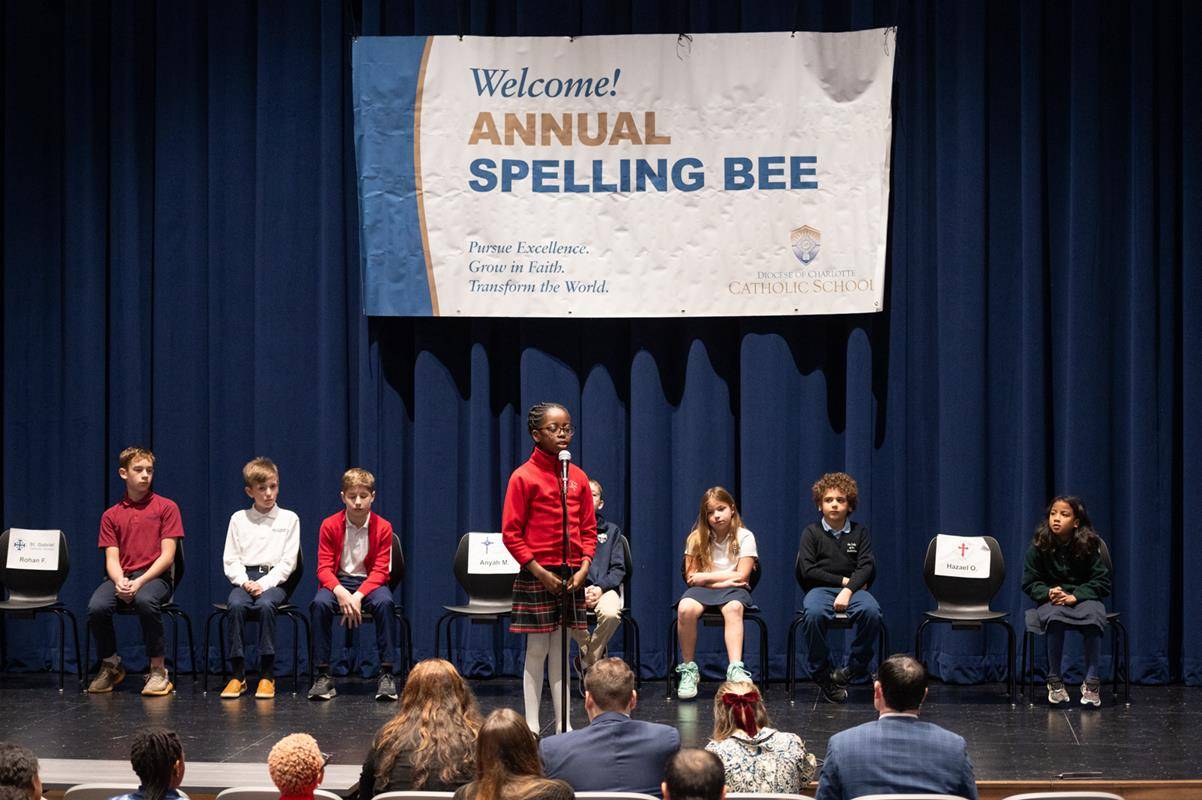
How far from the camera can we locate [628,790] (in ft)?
12.5

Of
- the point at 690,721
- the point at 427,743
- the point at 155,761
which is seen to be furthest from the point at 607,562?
the point at 155,761

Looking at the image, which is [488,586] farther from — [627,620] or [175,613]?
[175,613]

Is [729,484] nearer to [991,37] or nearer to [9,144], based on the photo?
[991,37]

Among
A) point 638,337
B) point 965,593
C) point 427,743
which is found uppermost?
point 638,337

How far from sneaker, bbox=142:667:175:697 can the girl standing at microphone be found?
232 centimetres

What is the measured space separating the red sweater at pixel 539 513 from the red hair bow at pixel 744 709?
1822mm

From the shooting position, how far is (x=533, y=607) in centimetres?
582

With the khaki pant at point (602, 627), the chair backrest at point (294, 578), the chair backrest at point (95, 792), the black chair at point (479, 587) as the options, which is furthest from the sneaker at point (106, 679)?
the chair backrest at point (95, 792)

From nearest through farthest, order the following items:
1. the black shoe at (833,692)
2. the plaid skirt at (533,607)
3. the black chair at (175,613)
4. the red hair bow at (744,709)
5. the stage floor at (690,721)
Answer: the red hair bow at (744,709)
the stage floor at (690,721)
the plaid skirt at (533,607)
the black shoe at (833,692)
the black chair at (175,613)

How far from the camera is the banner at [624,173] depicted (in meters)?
7.57

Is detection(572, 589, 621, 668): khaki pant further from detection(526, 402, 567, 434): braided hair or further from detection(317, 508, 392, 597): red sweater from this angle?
detection(526, 402, 567, 434): braided hair

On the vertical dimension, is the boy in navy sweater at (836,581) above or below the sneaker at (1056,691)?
above

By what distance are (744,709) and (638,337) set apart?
408 cm

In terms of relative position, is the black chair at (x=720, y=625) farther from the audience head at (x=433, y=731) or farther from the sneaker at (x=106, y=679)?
the audience head at (x=433, y=731)
